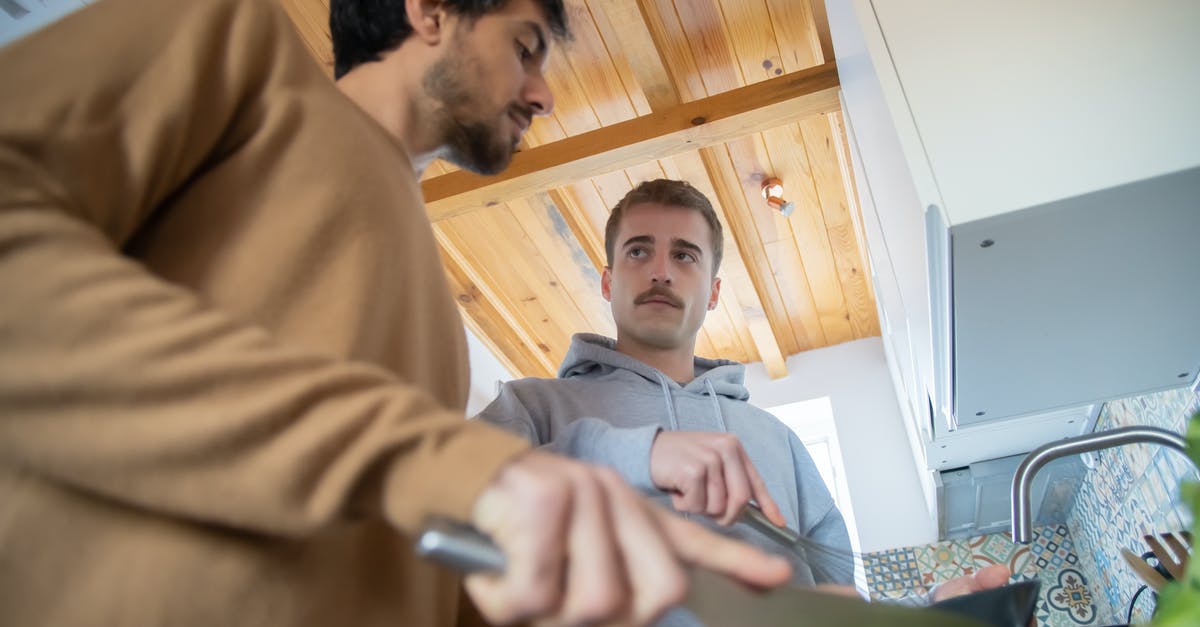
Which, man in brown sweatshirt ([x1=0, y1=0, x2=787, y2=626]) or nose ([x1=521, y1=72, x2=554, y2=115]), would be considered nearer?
man in brown sweatshirt ([x1=0, y1=0, x2=787, y2=626])

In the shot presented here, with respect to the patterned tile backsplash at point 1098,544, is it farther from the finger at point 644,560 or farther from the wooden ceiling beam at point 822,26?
the finger at point 644,560

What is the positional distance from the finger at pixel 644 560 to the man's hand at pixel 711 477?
1.28 feet

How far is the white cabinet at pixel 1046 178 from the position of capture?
920mm

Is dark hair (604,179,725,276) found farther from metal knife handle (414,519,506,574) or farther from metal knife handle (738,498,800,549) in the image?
metal knife handle (414,519,506,574)

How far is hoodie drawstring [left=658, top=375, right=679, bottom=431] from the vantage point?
4.04ft

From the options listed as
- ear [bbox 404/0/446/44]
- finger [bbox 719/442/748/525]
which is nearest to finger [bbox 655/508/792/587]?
finger [bbox 719/442/748/525]

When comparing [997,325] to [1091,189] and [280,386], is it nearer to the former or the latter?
[1091,189]

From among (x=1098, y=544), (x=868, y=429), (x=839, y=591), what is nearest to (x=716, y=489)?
(x=839, y=591)

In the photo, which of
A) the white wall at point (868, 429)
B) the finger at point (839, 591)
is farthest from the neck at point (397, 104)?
the white wall at point (868, 429)

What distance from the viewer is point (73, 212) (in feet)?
1.45

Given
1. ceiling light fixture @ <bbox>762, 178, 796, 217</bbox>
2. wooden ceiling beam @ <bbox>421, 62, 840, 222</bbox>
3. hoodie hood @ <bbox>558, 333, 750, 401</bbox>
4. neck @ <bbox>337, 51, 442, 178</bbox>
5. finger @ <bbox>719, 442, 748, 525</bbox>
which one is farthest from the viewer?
ceiling light fixture @ <bbox>762, 178, 796, 217</bbox>

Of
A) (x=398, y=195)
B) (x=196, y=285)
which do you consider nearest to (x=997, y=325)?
(x=398, y=195)

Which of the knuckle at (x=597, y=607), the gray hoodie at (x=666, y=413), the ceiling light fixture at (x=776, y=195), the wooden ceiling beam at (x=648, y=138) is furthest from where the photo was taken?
the ceiling light fixture at (x=776, y=195)

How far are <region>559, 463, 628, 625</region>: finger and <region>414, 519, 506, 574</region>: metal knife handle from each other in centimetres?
3
